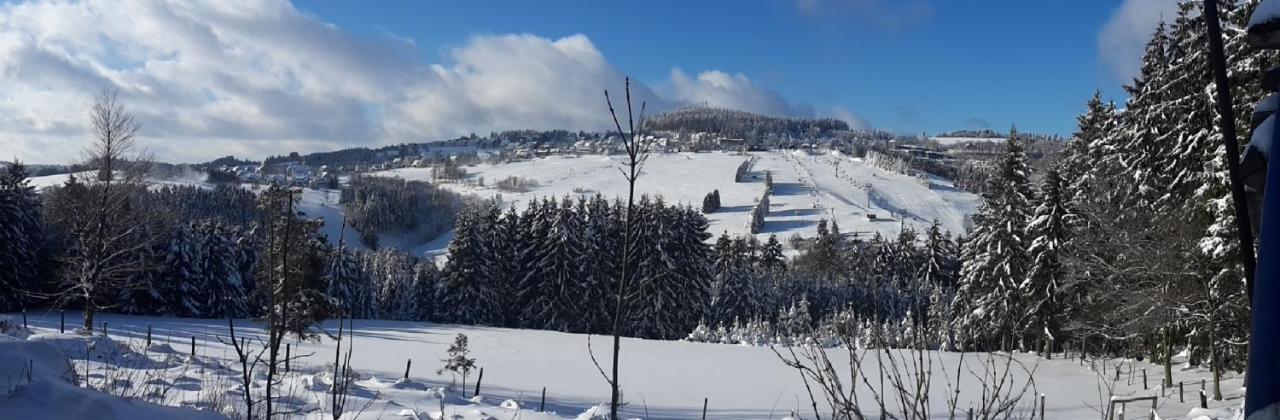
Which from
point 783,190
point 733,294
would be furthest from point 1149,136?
point 783,190

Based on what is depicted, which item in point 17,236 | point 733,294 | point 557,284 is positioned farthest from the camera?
point 733,294

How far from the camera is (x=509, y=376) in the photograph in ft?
71.0

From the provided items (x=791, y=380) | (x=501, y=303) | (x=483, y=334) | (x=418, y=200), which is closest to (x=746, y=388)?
(x=791, y=380)

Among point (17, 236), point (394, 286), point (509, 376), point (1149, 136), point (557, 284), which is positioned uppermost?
point (1149, 136)

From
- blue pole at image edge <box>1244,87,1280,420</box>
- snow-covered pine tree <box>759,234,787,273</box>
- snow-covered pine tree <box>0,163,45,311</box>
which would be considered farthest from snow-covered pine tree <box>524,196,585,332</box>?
blue pole at image edge <box>1244,87,1280,420</box>

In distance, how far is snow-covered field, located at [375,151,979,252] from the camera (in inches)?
4584

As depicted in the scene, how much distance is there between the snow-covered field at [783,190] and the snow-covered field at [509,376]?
250ft

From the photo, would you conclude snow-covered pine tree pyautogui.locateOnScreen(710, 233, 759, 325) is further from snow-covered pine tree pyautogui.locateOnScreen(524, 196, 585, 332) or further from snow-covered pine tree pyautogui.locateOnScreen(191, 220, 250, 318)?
snow-covered pine tree pyautogui.locateOnScreen(191, 220, 250, 318)

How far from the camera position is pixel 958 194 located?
152 m

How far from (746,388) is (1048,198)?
15.4m

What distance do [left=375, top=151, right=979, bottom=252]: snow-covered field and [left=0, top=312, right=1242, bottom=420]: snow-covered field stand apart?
250 ft

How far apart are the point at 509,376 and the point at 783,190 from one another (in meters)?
133

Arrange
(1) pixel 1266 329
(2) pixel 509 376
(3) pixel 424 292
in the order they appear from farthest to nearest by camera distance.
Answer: (3) pixel 424 292, (2) pixel 509 376, (1) pixel 1266 329

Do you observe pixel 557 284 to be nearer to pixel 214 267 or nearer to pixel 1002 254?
pixel 214 267
